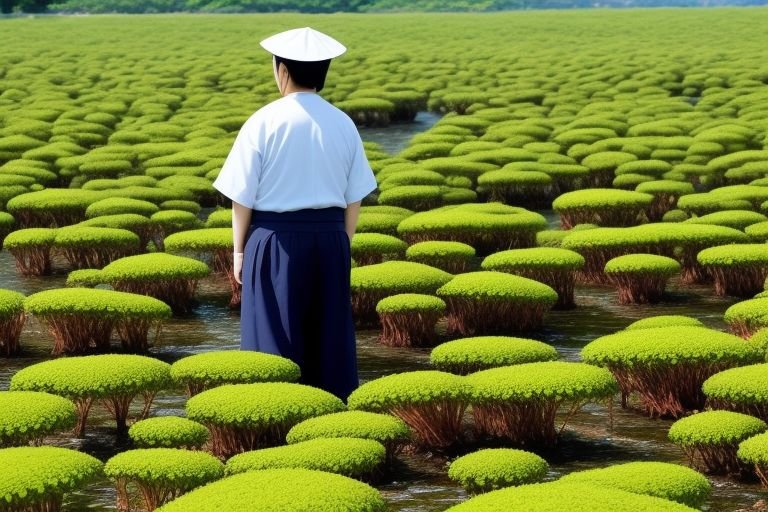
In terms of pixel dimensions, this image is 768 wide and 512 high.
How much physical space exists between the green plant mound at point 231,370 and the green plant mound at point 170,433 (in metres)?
0.65

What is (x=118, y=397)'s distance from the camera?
925cm

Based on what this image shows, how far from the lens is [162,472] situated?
6941mm

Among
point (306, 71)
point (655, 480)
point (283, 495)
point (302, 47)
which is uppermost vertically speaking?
point (302, 47)

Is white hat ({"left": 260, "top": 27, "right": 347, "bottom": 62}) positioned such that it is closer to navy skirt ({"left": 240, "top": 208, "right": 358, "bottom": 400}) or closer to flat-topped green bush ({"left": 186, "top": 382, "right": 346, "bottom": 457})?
navy skirt ({"left": 240, "top": 208, "right": 358, "bottom": 400})

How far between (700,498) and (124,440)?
13.4 ft

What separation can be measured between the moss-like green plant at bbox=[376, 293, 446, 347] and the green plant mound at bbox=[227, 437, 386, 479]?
454 centimetres

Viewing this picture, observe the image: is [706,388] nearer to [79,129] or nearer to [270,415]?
[270,415]

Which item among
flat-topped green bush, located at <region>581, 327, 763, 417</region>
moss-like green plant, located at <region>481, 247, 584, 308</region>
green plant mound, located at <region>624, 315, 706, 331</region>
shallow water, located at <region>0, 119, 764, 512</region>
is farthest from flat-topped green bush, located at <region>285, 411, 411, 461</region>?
moss-like green plant, located at <region>481, 247, 584, 308</region>

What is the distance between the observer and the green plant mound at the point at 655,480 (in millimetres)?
6504

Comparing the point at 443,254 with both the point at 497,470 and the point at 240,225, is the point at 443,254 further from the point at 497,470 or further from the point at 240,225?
the point at 497,470

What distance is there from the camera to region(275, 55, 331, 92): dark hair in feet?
26.7

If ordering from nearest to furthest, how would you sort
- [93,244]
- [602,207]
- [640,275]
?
[640,275] → [93,244] → [602,207]

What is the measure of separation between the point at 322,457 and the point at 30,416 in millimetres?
1930

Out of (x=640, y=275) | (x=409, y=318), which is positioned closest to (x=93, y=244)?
A: (x=409, y=318)
